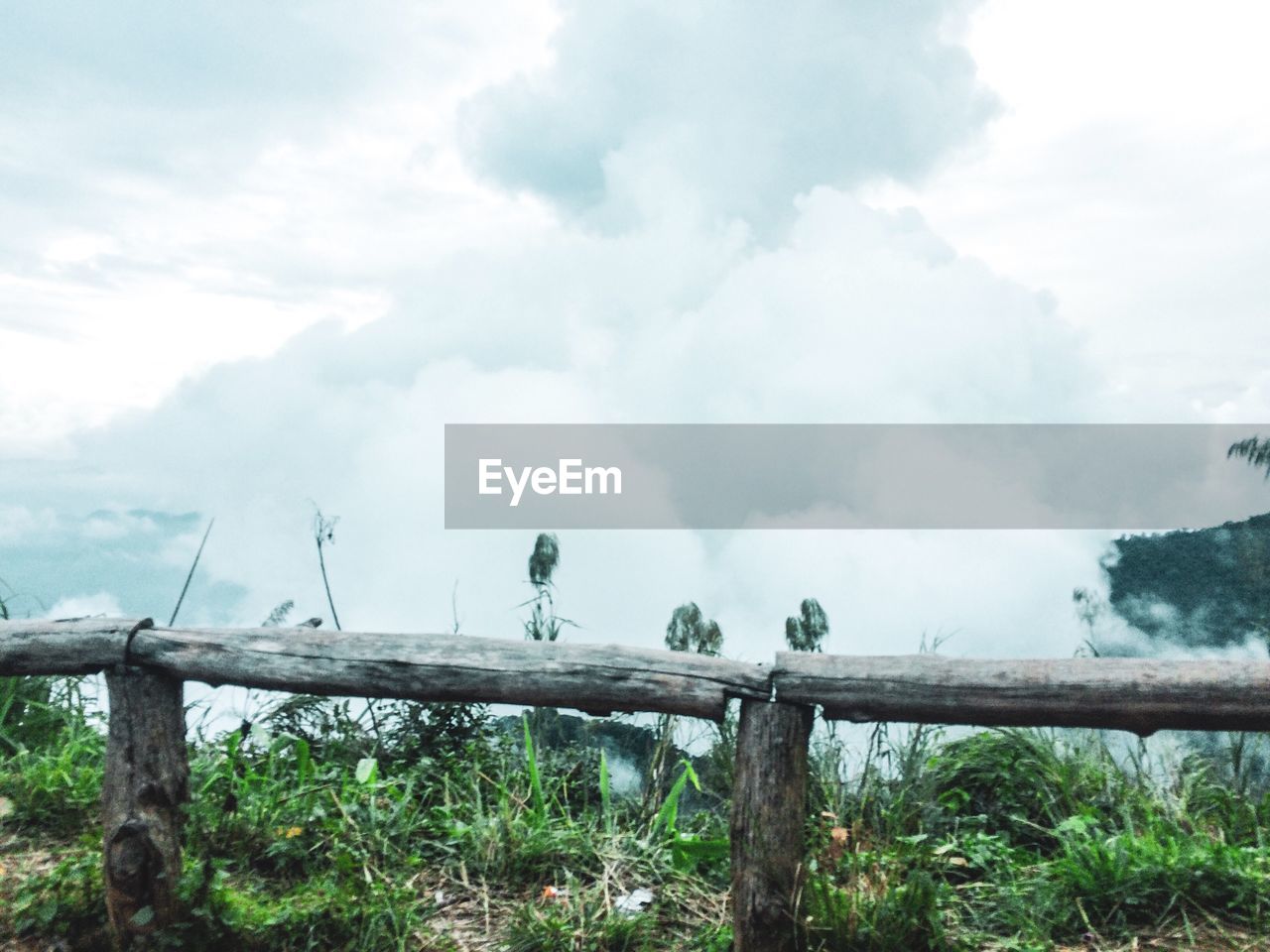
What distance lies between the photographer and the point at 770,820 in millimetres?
3119

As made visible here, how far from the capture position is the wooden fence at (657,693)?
9.95 feet

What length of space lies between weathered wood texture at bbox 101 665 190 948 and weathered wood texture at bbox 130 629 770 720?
0.12 m

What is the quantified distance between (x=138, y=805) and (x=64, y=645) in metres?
0.59

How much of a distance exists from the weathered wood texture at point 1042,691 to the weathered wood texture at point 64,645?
216 cm

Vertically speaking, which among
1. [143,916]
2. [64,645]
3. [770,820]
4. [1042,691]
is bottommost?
[143,916]

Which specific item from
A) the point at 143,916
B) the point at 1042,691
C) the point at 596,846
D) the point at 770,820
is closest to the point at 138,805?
the point at 143,916

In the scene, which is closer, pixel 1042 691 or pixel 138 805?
pixel 1042 691

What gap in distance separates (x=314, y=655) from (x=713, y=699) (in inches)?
50.6

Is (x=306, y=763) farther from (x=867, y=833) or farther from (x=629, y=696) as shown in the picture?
(x=867, y=833)

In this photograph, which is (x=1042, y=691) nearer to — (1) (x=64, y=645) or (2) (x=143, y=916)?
(2) (x=143, y=916)

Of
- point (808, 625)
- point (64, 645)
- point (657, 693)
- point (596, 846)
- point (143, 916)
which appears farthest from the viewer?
point (808, 625)

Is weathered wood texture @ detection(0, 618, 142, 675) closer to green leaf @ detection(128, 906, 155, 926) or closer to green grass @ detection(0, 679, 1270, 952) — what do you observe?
green grass @ detection(0, 679, 1270, 952)

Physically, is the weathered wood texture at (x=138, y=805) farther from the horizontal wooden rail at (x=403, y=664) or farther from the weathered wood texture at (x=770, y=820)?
the weathered wood texture at (x=770, y=820)

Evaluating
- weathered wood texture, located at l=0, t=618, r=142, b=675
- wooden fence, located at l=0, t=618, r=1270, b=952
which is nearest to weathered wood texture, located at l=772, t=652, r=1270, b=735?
wooden fence, located at l=0, t=618, r=1270, b=952
